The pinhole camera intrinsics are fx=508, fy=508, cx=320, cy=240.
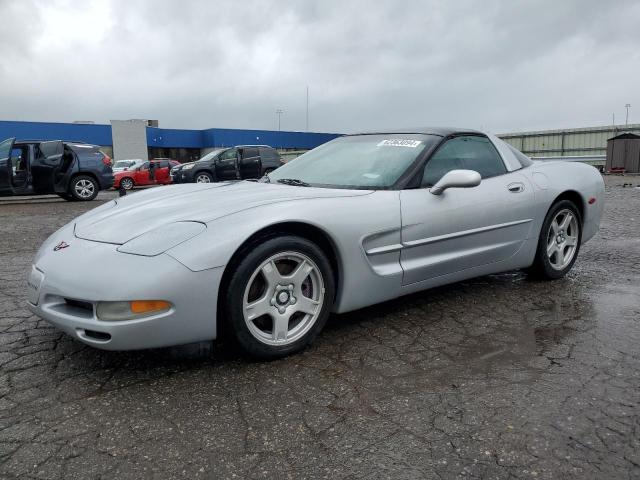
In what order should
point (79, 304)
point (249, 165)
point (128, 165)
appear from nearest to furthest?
point (79, 304)
point (249, 165)
point (128, 165)

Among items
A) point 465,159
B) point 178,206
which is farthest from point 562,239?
point 178,206

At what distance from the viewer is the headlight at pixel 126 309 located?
2.23 m

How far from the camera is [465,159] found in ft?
11.9

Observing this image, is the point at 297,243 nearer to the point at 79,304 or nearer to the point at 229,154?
the point at 79,304

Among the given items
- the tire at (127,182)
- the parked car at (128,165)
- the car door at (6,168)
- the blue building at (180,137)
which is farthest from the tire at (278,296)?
the blue building at (180,137)

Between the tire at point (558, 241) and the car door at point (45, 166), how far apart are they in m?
11.6

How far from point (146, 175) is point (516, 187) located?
19092 millimetres

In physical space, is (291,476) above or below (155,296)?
below

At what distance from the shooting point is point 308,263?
2668 millimetres

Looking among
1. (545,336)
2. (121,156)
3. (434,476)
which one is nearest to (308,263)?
(434,476)

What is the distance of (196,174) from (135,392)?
15.3m

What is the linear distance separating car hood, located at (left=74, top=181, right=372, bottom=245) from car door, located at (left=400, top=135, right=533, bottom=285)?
41 cm

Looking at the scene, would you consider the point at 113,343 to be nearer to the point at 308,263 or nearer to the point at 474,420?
the point at 308,263

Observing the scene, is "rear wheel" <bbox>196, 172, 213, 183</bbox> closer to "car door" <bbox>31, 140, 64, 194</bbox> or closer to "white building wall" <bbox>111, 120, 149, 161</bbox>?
"car door" <bbox>31, 140, 64, 194</bbox>
